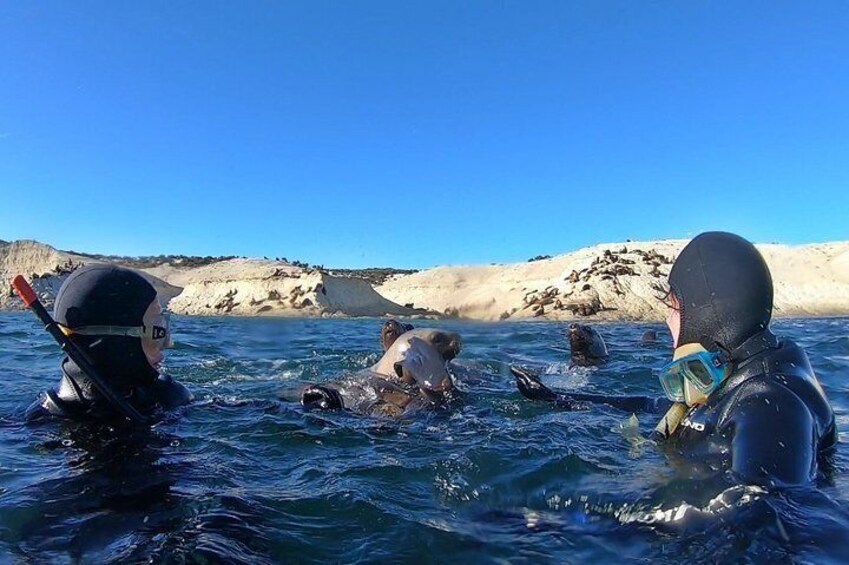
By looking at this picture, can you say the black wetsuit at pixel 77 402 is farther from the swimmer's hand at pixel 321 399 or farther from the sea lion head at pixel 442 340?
the sea lion head at pixel 442 340

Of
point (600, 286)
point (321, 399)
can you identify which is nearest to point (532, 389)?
point (321, 399)

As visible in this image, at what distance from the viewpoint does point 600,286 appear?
29281 mm

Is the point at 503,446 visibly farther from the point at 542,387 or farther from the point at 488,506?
the point at 542,387

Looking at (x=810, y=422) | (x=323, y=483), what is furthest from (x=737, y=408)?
(x=323, y=483)

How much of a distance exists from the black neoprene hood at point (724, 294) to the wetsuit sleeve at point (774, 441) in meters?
0.55

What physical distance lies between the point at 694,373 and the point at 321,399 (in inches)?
146

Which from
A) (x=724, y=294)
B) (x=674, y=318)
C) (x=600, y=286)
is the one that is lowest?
(x=674, y=318)

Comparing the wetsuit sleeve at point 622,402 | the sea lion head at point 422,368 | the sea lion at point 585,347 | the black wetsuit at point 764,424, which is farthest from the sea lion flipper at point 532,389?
the sea lion at point 585,347

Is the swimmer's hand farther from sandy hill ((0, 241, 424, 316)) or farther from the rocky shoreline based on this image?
sandy hill ((0, 241, 424, 316))

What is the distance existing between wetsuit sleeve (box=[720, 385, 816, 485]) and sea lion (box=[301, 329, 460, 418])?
145 inches

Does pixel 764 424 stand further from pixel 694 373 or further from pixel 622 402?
pixel 622 402

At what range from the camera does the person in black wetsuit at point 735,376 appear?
3234 millimetres

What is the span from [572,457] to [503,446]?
24.0 inches

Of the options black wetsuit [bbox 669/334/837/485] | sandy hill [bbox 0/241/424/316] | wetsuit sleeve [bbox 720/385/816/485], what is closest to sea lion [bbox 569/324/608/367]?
black wetsuit [bbox 669/334/837/485]
